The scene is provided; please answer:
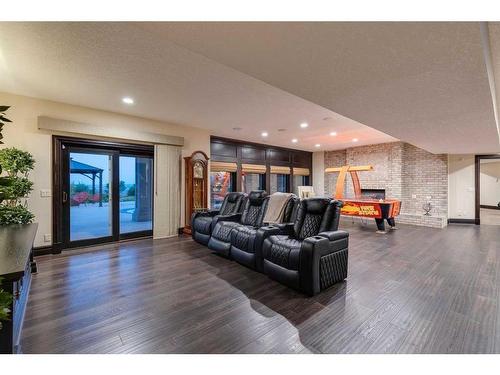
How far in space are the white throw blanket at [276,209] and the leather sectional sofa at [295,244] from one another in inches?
3.3

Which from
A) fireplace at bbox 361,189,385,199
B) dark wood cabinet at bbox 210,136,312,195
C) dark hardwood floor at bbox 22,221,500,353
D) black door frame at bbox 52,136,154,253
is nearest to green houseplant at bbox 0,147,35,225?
black door frame at bbox 52,136,154,253

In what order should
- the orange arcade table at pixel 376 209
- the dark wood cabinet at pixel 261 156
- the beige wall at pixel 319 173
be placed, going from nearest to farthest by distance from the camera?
the orange arcade table at pixel 376 209 < the dark wood cabinet at pixel 261 156 < the beige wall at pixel 319 173

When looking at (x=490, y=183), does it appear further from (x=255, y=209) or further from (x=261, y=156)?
(x=255, y=209)

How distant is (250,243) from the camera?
3.48 metres

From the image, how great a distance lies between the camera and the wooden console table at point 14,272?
1.51 meters

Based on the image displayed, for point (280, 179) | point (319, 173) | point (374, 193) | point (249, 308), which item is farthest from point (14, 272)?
point (319, 173)

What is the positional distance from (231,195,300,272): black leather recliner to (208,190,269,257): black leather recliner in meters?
0.20

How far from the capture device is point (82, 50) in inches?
99.4

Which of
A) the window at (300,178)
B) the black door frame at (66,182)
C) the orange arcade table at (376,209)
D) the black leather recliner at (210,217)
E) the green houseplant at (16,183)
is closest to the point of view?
the green houseplant at (16,183)

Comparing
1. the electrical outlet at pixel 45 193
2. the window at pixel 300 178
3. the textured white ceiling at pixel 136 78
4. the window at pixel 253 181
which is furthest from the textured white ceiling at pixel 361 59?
the window at pixel 300 178

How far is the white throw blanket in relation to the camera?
3943 millimetres

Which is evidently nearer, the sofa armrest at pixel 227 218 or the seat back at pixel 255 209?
the seat back at pixel 255 209

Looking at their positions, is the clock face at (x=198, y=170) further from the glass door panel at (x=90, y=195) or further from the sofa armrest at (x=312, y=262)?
the sofa armrest at (x=312, y=262)
